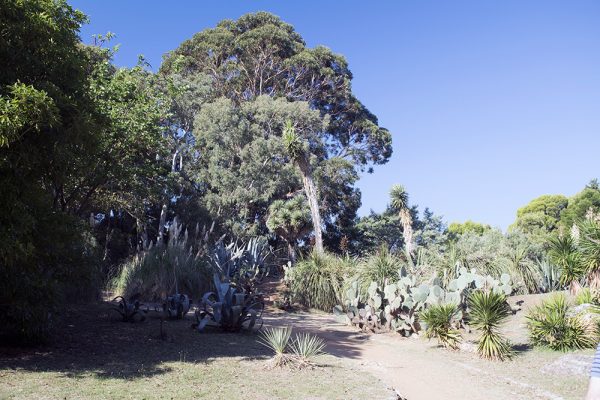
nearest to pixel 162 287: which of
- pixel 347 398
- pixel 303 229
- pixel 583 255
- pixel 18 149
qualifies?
pixel 18 149

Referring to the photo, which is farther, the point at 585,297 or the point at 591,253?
the point at 591,253

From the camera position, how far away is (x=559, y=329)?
31.7ft

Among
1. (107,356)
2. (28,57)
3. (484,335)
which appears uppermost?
(28,57)

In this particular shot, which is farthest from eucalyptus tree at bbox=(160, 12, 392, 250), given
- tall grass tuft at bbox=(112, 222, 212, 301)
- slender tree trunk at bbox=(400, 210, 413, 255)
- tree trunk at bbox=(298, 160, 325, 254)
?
tall grass tuft at bbox=(112, 222, 212, 301)

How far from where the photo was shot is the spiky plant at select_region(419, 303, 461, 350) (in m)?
10.3

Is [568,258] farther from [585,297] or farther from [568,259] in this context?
[585,297]

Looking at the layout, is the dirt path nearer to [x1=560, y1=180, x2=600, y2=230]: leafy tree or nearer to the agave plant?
the agave plant

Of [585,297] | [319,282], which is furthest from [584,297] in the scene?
[319,282]

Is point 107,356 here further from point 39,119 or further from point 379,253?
point 379,253

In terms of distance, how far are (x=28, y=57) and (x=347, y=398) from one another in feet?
21.0

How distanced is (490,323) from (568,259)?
13.3ft

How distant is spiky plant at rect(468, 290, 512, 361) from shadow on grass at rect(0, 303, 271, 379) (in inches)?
164

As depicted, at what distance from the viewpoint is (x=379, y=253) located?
16.4 meters

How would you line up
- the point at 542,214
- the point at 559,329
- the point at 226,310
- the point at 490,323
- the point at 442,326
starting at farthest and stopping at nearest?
1. the point at 542,214
2. the point at 442,326
3. the point at 226,310
4. the point at 559,329
5. the point at 490,323
